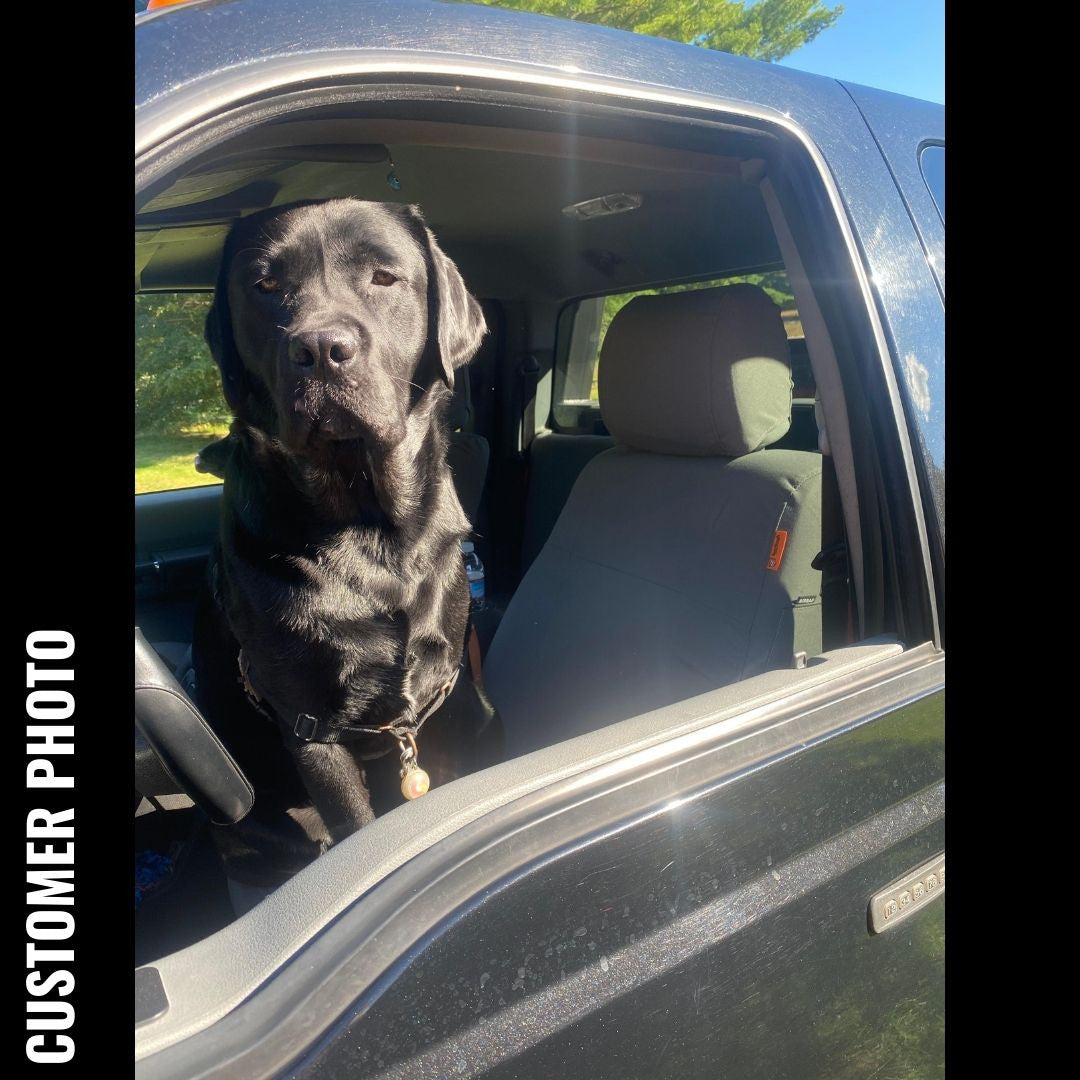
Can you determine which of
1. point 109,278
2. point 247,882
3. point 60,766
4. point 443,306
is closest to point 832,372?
point 443,306

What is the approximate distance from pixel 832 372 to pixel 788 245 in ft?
0.77

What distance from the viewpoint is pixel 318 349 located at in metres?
1.76

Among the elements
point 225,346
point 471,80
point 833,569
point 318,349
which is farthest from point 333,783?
point 471,80

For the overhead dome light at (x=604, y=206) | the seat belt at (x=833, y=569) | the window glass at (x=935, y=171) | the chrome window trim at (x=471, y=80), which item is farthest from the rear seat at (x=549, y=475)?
the chrome window trim at (x=471, y=80)

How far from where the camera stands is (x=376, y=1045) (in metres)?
0.80

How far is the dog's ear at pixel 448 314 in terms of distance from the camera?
2.05 meters

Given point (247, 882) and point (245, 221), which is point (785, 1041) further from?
point (245, 221)

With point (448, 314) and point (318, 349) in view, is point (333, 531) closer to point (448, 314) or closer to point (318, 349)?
point (318, 349)

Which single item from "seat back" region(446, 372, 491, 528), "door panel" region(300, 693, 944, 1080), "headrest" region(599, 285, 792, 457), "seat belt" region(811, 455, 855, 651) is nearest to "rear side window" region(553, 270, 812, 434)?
"seat back" region(446, 372, 491, 528)

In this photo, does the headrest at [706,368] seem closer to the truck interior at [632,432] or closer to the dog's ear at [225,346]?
the truck interior at [632,432]

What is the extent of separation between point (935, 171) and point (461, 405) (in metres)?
2.31
